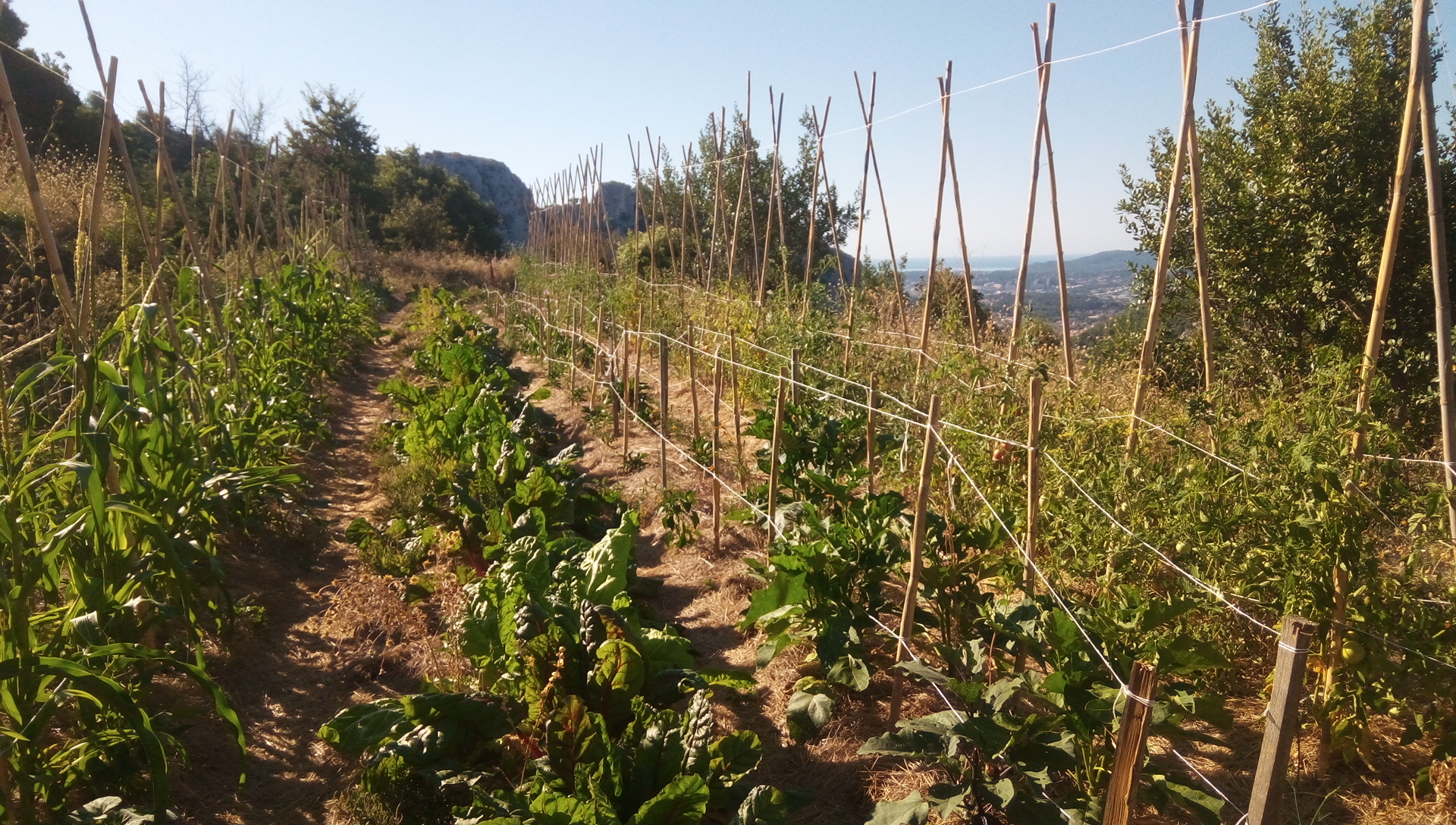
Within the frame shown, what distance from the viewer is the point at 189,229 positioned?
17.3 ft

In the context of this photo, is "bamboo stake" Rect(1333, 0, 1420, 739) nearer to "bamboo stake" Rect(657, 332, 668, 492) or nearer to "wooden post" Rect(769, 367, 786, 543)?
"wooden post" Rect(769, 367, 786, 543)

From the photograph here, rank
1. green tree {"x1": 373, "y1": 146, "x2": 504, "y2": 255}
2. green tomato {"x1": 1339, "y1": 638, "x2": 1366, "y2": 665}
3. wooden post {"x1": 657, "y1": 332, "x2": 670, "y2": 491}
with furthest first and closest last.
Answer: green tree {"x1": 373, "y1": 146, "x2": 504, "y2": 255} < wooden post {"x1": 657, "y1": 332, "x2": 670, "y2": 491} < green tomato {"x1": 1339, "y1": 638, "x2": 1366, "y2": 665}

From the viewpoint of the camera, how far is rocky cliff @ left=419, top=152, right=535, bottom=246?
167 feet

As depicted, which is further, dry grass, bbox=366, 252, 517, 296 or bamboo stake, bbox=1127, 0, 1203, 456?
dry grass, bbox=366, 252, 517, 296

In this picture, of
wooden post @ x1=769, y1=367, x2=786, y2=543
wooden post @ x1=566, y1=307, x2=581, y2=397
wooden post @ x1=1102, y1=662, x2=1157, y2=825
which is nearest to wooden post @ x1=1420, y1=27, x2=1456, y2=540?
wooden post @ x1=1102, y1=662, x2=1157, y2=825

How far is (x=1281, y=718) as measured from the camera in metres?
1.74

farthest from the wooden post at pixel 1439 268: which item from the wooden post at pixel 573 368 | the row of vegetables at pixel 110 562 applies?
the wooden post at pixel 573 368

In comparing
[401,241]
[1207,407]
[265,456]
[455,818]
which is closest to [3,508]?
[455,818]

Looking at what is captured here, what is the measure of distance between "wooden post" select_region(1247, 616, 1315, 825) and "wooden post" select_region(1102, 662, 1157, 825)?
0.23 meters

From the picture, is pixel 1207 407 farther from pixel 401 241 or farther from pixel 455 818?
pixel 401 241

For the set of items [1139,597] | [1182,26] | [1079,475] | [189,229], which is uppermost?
[1182,26]

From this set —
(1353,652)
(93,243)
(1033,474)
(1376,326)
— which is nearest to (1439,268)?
(1376,326)

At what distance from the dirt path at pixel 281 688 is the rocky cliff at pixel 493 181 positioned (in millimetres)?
46405

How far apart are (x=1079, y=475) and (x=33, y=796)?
3.48 meters
